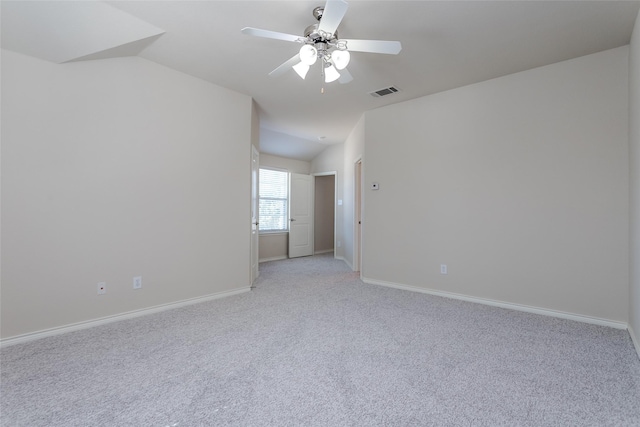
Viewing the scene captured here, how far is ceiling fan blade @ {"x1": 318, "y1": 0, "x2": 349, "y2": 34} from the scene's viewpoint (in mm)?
1633

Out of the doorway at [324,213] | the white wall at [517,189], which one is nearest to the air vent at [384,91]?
the white wall at [517,189]

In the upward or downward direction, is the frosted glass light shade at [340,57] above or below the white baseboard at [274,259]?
above

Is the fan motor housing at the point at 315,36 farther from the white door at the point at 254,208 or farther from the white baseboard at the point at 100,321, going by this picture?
the white baseboard at the point at 100,321

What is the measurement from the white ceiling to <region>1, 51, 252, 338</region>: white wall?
0.90ft

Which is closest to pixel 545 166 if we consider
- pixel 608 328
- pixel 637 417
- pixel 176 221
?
pixel 608 328

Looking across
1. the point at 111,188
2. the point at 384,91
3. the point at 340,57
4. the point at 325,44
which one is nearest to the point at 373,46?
the point at 340,57

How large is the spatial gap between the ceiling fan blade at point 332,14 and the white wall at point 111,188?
2.03m

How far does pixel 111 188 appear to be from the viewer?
8.78 ft

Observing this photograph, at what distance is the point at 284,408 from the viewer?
153 centimetres

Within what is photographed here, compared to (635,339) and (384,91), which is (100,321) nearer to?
(384,91)

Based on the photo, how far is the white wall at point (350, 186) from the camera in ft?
15.8

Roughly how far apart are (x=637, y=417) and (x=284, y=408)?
1.88 meters

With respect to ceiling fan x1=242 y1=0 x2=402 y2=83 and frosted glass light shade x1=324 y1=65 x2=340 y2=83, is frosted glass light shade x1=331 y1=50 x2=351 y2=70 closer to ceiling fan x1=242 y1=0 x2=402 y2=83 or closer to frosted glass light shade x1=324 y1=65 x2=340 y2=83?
ceiling fan x1=242 y1=0 x2=402 y2=83

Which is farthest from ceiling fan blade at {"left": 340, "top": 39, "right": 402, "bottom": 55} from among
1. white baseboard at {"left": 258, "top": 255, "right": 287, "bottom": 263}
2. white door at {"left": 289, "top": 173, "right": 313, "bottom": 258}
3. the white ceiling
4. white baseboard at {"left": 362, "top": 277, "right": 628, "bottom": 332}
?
white baseboard at {"left": 258, "top": 255, "right": 287, "bottom": 263}
